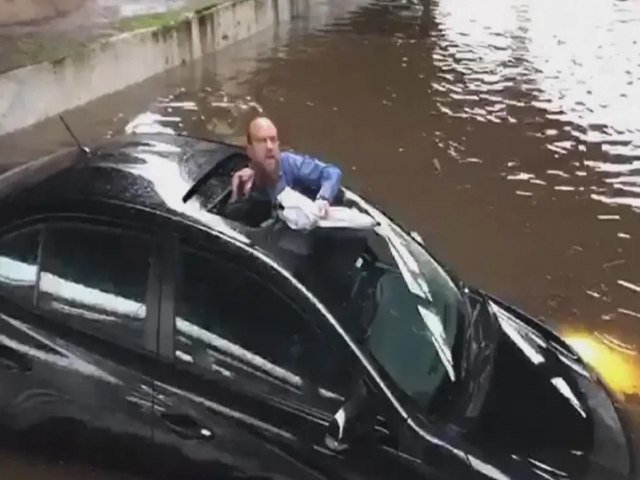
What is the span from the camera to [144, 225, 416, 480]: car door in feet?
12.3

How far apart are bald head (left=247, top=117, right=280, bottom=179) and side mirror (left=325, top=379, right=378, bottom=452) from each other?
129 cm

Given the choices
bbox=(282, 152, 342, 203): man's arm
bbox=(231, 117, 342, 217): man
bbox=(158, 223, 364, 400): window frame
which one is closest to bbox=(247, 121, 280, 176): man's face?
bbox=(231, 117, 342, 217): man

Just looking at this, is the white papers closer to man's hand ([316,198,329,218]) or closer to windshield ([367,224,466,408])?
man's hand ([316,198,329,218])

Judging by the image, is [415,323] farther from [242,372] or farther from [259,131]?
[259,131]

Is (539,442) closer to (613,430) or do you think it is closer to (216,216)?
(613,430)

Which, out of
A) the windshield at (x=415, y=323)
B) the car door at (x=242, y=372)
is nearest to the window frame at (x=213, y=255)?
the car door at (x=242, y=372)

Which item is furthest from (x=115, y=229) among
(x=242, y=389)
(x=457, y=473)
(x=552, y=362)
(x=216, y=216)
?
(x=552, y=362)

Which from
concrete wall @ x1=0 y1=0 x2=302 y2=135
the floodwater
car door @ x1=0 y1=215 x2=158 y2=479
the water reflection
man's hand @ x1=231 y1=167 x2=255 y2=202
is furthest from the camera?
concrete wall @ x1=0 y1=0 x2=302 y2=135

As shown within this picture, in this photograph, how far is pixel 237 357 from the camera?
387 centimetres

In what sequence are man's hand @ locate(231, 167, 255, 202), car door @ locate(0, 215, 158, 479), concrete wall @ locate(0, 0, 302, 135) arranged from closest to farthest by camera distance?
car door @ locate(0, 215, 158, 479), man's hand @ locate(231, 167, 255, 202), concrete wall @ locate(0, 0, 302, 135)

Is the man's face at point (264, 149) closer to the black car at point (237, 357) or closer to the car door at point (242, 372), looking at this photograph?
the black car at point (237, 357)

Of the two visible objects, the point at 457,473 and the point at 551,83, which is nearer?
the point at 457,473

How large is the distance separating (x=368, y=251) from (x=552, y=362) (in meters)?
1.05

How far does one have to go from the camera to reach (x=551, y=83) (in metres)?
13.9
